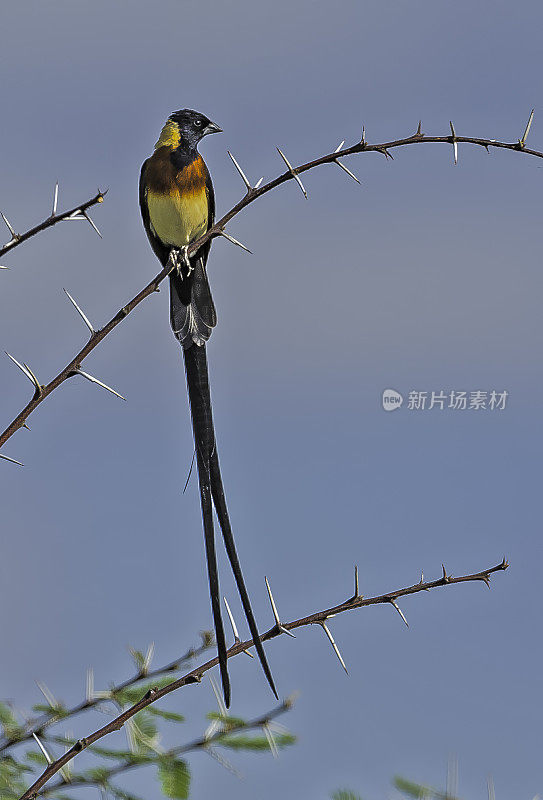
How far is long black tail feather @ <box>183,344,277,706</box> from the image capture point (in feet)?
6.45

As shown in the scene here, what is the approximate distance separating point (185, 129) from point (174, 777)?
8.23 ft

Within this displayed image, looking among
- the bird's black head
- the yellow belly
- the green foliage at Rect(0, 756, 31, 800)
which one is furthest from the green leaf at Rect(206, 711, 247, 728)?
the bird's black head

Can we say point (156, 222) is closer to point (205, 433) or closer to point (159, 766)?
point (205, 433)

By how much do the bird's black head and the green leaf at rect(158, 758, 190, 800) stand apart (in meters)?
2.34

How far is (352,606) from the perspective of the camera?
1.89 metres

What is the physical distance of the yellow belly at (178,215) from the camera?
326 cm

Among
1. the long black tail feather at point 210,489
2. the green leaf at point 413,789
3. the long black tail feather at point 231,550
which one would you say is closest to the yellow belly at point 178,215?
the long black tail feather at point 210,489

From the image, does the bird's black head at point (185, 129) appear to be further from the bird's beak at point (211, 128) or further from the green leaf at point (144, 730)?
the green leaf at point (144, 730)

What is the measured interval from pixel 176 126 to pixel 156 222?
50 cm

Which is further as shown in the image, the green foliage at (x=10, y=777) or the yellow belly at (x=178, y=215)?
the yellow belly at (x=178, y=215)

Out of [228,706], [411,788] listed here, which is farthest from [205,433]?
[411,788]

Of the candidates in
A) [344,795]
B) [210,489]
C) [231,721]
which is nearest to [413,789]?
[344,795]

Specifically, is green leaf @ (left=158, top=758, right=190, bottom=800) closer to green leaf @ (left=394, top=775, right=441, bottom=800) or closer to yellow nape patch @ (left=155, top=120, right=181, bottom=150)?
green leaf @ (left=394, top=775, right=441, bottom=800)

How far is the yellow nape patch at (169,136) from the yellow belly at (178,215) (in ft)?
0.90
